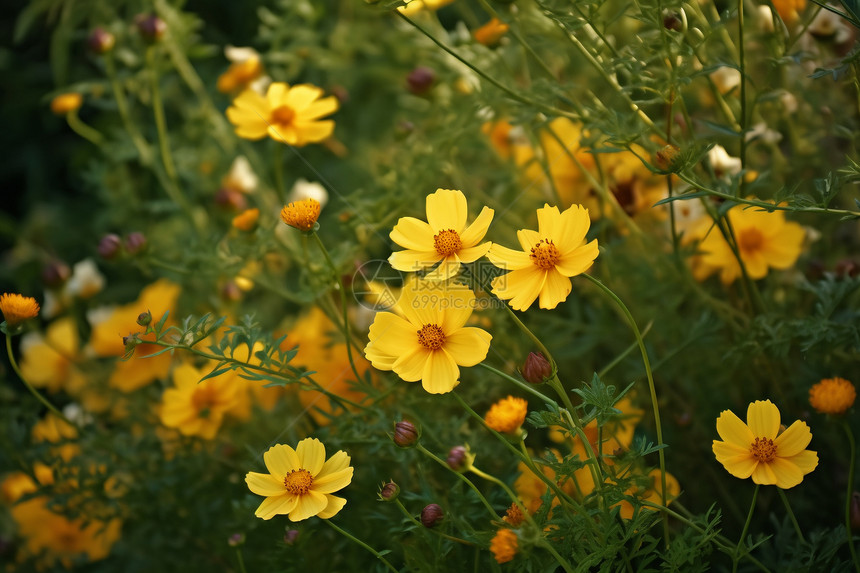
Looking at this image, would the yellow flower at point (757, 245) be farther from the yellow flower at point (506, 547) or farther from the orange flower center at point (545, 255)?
the yellow flower at point (506, 547)

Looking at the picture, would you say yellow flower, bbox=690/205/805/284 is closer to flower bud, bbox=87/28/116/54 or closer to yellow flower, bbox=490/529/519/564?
yellow flower, bbox=490/529/519/564

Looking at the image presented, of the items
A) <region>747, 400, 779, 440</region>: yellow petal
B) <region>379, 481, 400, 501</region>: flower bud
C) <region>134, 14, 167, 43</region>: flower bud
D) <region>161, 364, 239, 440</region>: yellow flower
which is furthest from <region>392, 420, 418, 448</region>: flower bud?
<region>134, 14, 167, 43</region>: flower bud

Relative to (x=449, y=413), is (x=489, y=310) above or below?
above

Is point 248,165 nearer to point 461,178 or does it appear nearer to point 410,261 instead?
point 461,178

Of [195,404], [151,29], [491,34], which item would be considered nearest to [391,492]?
[195,404]

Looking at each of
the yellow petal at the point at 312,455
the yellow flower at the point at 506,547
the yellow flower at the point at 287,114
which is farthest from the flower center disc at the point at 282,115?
the yellow flower at the point at 506,547

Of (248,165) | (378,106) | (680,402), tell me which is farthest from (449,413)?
(378,106)

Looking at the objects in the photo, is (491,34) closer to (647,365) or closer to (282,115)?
(282,115)
